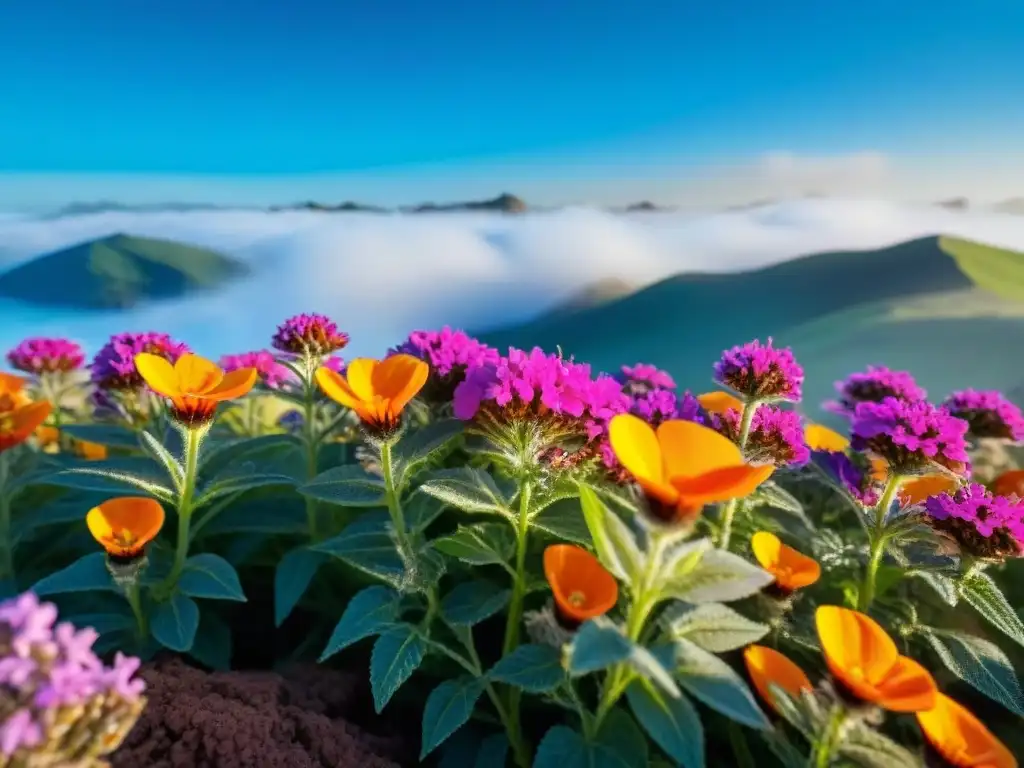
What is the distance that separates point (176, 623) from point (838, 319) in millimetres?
1610

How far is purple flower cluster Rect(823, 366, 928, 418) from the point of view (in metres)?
0.97

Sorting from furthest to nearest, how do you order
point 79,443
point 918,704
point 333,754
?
point 79,443 < point 333,754 < point 918,704

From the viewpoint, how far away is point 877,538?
72 cm

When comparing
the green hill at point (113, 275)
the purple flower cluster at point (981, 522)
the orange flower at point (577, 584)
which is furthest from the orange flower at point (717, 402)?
the green hill at point (113, 275)

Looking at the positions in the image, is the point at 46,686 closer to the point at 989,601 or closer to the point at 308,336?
the point at 308,336

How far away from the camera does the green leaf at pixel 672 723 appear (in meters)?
0.45

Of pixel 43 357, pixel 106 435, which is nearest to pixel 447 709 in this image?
pixel 106 435

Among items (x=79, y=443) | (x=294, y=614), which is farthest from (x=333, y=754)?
(x=79, y=443)

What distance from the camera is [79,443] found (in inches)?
47.3

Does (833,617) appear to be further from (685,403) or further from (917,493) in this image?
(917,493)

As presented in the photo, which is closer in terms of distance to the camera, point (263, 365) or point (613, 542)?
point (613, 542)

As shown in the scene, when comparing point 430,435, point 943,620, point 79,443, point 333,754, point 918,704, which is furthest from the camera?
point 79,443

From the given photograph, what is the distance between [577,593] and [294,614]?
1.62ft

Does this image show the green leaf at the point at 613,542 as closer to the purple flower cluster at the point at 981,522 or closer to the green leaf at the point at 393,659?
the green leaf at the point at 393,659
